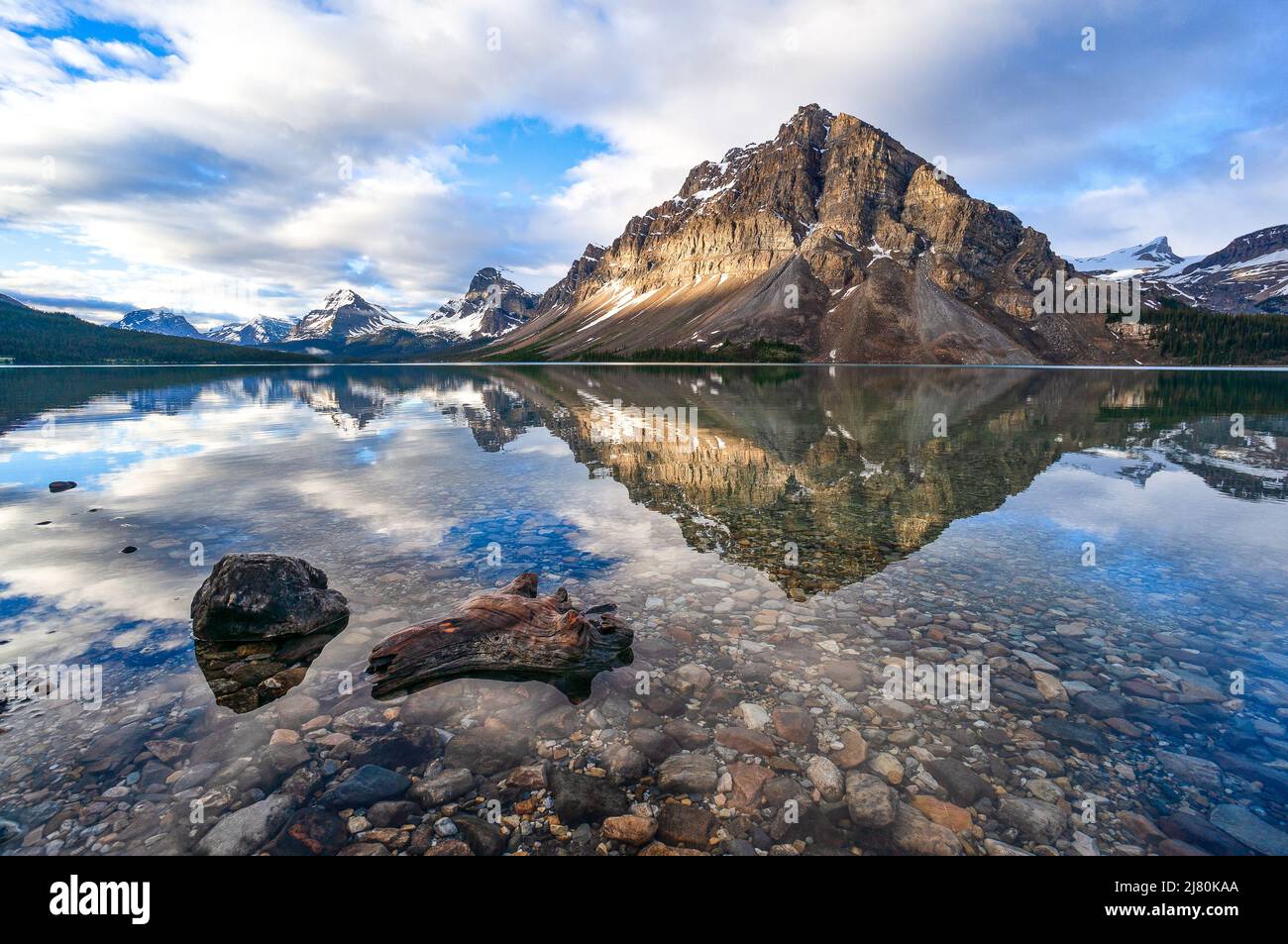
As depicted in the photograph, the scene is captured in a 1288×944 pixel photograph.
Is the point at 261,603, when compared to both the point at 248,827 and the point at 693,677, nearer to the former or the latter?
the point at 248,827

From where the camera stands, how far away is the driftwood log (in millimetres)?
9938

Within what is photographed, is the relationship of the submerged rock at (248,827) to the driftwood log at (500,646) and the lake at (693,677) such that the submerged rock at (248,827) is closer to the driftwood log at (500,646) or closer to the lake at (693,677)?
the lake at (693,677)

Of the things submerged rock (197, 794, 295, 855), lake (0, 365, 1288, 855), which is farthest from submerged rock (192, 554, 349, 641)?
submerged rock (197, 794, 295, 855)

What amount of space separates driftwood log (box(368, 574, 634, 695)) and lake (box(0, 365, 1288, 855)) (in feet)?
1.31

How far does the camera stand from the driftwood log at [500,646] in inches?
391

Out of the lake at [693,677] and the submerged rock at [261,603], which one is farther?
the submerged rock at [261,603]

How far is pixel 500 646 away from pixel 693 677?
360 centimetres

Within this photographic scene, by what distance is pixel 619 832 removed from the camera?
6.54 metres

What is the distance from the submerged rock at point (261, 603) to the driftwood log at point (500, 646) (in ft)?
8.26

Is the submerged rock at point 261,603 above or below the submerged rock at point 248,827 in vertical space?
above

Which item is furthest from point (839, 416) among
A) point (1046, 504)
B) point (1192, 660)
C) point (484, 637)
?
point (484, 637)

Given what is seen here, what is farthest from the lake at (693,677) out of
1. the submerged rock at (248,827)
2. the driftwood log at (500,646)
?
the driftwood log at (500,646)
